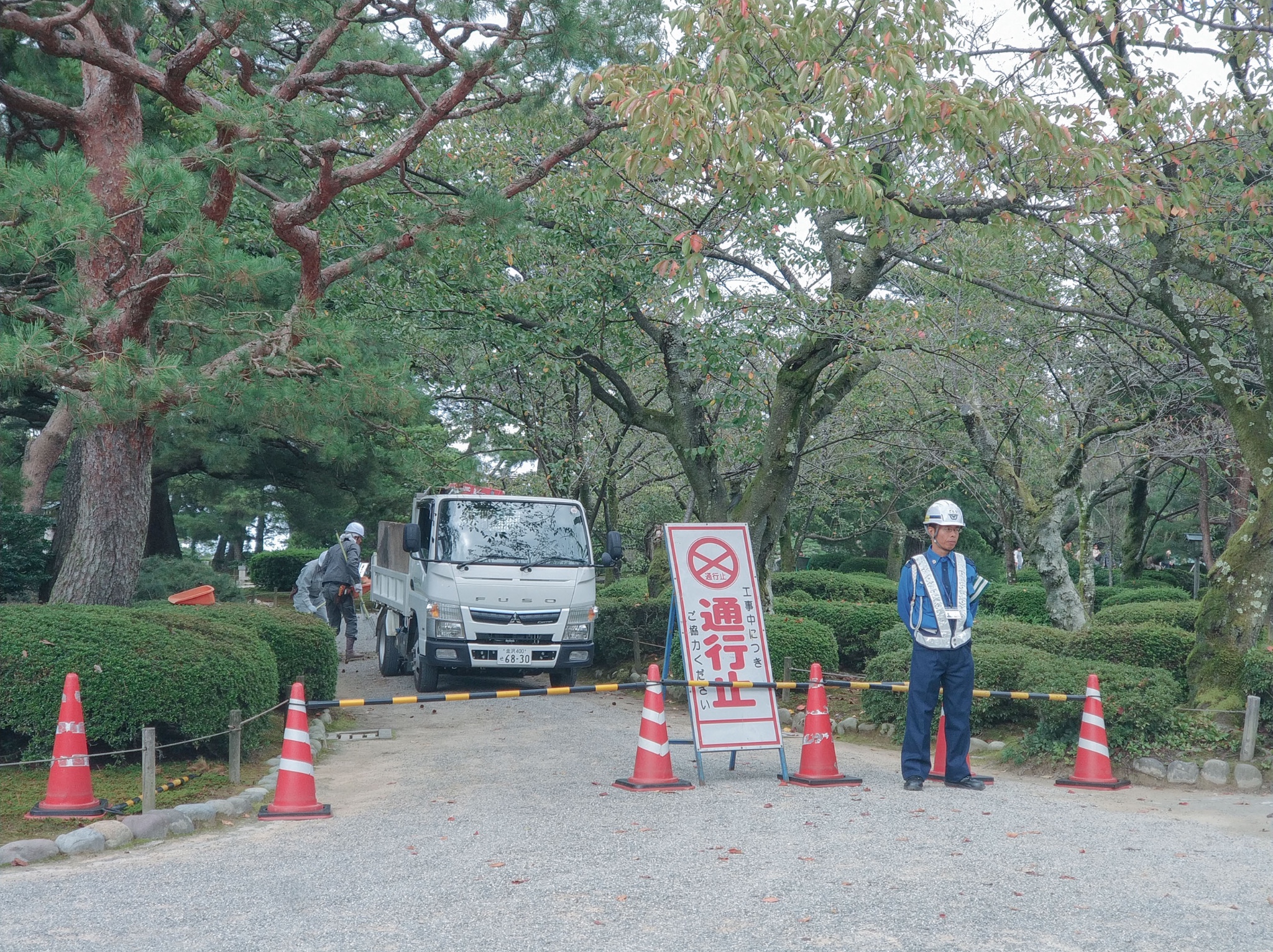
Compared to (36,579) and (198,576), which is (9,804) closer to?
(36,579)

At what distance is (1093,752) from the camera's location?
782 centimetres

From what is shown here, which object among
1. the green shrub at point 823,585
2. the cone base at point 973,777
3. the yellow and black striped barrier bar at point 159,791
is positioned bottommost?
the cone base at point 973,777

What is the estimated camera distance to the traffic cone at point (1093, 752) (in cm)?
777

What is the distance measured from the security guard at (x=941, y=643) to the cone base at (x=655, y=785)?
155 centimetres

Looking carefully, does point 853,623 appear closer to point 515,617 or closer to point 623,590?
point 515,617

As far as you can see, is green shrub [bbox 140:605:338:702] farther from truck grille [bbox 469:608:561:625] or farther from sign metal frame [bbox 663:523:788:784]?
sign metal frame [bbox 663:523:788:784]

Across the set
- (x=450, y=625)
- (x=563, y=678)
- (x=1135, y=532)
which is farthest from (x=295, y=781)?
(x=1135, y=532)

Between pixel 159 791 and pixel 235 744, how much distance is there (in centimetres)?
60

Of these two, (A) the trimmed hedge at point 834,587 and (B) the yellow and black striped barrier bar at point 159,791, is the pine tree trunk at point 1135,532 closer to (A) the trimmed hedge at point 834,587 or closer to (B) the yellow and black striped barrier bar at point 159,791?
(A) the trimmed hedge at point 834,587

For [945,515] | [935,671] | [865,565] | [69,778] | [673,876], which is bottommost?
[673,876]

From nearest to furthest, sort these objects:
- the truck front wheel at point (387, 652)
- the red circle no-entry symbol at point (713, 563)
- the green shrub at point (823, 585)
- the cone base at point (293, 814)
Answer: the cone base at point (293, 814), the red circle no-entry symbol at point (713, 563), the truck front wheel at point (387, 652), the green shrub at point (823, 585)

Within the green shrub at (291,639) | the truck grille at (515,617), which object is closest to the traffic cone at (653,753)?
the green shrub at (291,639)

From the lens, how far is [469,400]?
1838 cm

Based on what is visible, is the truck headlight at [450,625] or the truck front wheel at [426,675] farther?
the truck front wheel at [426,675]
